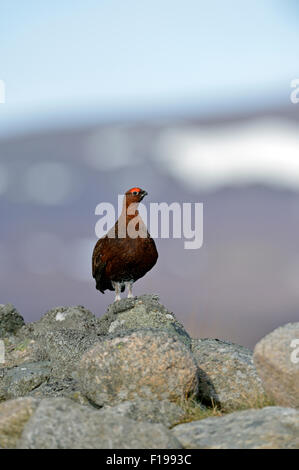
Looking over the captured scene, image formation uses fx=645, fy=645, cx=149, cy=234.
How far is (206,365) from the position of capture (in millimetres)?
9570

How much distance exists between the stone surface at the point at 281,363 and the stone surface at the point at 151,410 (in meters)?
1.16

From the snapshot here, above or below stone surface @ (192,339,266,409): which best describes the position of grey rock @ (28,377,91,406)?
below

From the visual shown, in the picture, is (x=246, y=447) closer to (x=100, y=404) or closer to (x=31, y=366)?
(x=100, y=404)

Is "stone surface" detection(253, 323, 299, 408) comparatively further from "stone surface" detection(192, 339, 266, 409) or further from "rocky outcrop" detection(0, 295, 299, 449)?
"stone surface" detection(192, 339, 266, 409)

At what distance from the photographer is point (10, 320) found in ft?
51.5

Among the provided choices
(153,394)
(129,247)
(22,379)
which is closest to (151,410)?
(153,394)

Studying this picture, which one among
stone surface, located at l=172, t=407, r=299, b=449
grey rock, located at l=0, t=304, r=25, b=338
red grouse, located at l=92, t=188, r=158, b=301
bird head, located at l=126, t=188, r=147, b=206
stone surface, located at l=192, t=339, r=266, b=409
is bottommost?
stone surface, located at l=172, t=407, r=299, b=449

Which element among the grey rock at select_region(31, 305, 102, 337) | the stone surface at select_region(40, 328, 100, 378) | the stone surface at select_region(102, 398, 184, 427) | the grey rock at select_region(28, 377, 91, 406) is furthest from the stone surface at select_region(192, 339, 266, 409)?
the grey rock at select_region(31, 305, 102, 337)

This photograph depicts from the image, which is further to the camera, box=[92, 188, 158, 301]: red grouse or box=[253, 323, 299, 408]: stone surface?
box=[92, 188, 158, 301]: red grouse

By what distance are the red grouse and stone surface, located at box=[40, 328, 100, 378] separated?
2274mm

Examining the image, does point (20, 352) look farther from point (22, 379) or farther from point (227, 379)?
point (227, 379)

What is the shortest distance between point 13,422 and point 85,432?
101 centimetres

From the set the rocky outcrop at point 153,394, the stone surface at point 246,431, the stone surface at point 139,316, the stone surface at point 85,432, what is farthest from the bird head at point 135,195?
the stone surface at point 85,432

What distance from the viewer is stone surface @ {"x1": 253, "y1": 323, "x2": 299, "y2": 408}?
7574 millimetres
